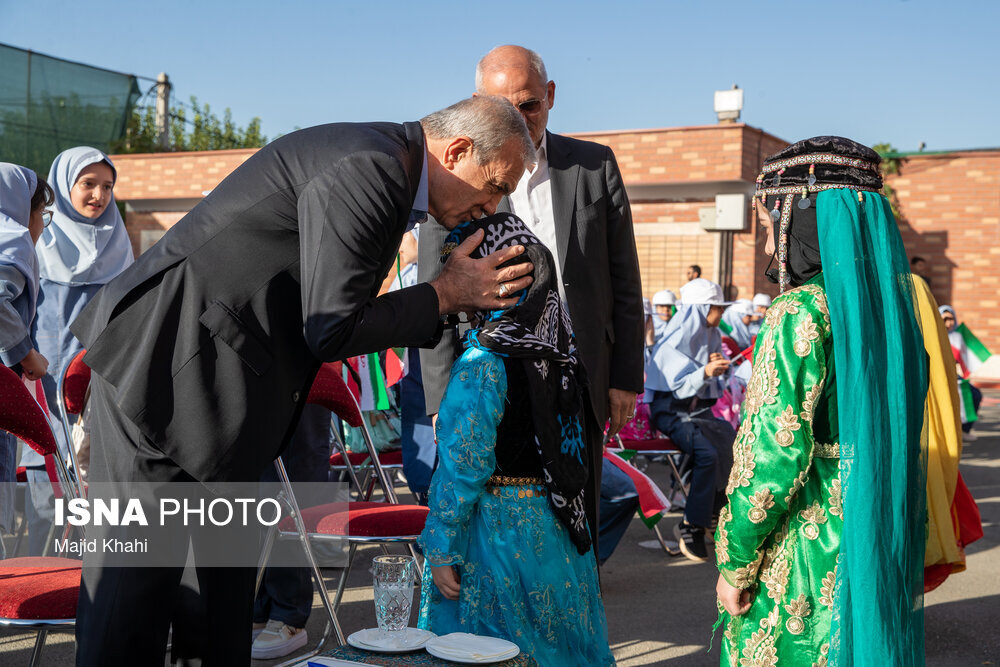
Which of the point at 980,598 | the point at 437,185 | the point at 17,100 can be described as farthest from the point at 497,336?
the point at 17,100

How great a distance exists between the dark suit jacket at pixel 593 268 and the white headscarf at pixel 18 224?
2023mm

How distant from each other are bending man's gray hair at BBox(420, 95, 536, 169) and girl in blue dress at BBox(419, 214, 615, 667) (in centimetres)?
32

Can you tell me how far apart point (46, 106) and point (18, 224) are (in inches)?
717

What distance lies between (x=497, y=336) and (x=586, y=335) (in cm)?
82

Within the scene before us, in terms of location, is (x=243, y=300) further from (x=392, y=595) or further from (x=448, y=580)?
(x=448, y=580)

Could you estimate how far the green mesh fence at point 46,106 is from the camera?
773 inches

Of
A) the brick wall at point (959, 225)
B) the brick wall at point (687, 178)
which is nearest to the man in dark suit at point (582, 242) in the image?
the brick wall at point (687, 178)

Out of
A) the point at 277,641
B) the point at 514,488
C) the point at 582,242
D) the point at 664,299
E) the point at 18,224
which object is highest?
the point at 18,224

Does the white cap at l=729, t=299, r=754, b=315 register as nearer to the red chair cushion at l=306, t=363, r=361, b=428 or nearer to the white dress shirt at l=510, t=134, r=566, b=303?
the red chair cushion at l=306, t=363, r=361, b=428

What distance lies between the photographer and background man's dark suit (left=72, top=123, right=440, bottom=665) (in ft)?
6.20

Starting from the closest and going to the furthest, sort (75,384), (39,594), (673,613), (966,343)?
1. (39,594)
2. (75,384)
3. (673,613)
4. (966,343)

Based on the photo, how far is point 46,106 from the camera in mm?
20266

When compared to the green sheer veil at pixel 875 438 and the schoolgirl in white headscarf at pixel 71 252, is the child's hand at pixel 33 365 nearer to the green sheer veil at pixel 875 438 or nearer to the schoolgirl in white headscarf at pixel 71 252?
the schoolgirl in white headscarf at pixel 71 252

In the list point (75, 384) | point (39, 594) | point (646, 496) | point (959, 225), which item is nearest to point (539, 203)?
point (75, 384)
